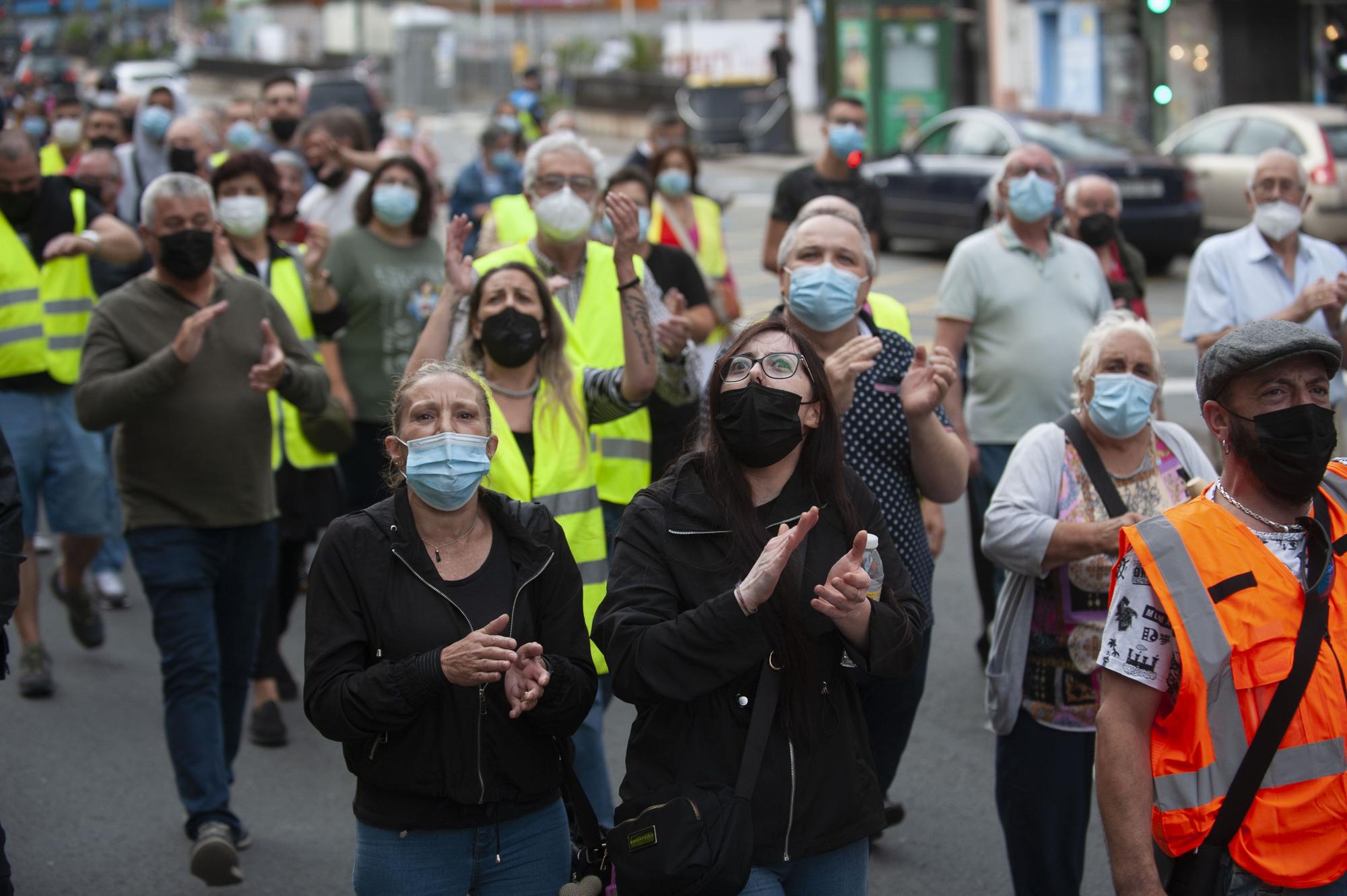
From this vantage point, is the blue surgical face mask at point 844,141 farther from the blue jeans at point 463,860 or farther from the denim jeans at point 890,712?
the blue jeans at point 463,860

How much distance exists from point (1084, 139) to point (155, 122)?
34.0 feet

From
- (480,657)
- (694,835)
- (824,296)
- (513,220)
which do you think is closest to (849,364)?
(824,296)

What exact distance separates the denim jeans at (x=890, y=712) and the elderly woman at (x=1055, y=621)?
1.17ft

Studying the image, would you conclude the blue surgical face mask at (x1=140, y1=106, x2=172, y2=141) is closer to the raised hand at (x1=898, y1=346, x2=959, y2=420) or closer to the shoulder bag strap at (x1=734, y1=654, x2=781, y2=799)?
the raised hand at (x1=898, y1=346, x2=959, y2=420)

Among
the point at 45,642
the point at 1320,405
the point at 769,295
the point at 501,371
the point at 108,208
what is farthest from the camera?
the point at 769,295

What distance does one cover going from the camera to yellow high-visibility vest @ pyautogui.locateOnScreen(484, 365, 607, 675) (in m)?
4.70

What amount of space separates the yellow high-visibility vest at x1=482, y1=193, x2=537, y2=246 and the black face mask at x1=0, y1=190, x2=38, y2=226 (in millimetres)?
2001

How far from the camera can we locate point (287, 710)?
7098mm

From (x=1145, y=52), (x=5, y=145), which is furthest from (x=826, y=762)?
(x=1145, y=52)

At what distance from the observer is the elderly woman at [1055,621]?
4461 millimetres

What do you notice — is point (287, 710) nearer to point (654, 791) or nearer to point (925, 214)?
point (654, 791)

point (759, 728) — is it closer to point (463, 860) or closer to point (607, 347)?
point (463, 860)

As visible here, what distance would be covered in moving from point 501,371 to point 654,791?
1.85 m

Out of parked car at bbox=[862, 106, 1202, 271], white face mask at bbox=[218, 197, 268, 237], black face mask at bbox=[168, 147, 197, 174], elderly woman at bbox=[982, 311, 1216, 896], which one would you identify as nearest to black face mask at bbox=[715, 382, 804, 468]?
elderly woman at bbox=[982, 311, 1216, 896]
